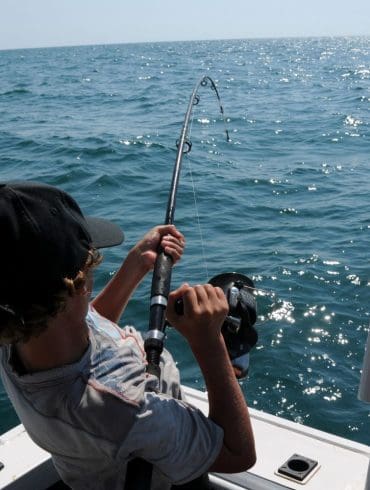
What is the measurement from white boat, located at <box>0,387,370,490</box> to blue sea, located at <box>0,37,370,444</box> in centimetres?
71

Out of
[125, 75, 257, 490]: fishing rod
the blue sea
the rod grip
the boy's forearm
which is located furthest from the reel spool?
the blue sea

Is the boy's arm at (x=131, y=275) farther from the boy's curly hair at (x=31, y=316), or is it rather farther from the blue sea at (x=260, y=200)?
the blue sea at (x=260, y=200)

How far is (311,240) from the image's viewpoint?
249 inches

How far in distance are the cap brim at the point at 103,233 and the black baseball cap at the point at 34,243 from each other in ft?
0.80

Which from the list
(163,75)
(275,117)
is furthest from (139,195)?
(163,75)

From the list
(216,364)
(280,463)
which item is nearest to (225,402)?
(216,364)

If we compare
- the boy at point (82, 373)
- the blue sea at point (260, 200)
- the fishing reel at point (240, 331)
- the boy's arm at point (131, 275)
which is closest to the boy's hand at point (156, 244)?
the boy's arm at point (131, 275)

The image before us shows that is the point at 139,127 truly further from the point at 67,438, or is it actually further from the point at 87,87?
the point at 67,438

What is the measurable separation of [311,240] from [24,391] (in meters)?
5.17

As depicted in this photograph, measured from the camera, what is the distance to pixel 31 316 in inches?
50.6

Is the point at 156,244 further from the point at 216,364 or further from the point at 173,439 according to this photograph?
the point at 173,439

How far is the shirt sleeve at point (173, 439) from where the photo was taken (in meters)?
1.35

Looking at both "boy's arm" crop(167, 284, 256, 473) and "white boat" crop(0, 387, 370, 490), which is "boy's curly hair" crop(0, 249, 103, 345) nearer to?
"boy's arm" crop(167, 284, 256, 473)

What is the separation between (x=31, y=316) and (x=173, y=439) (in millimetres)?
378
